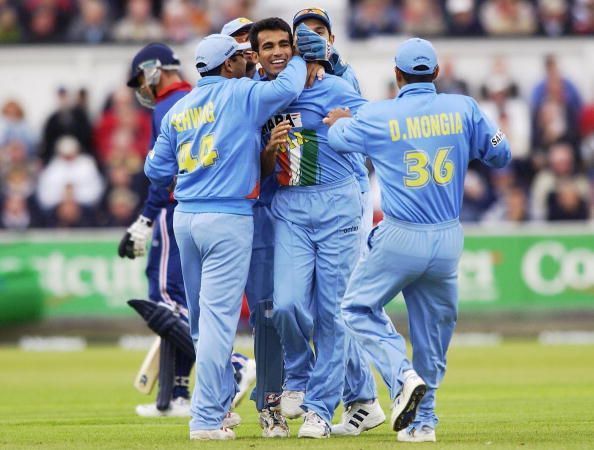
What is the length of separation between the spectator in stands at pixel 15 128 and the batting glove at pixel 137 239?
12147mm

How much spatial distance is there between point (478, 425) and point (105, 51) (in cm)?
1626

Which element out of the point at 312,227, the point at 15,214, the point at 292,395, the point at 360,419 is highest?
the point at 312,227

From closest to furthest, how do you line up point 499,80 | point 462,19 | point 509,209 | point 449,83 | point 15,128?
point 509,209, point 449,83, point 499,80, point 15,128, point 462,19

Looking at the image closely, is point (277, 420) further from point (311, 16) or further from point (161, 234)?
point (161, 234)

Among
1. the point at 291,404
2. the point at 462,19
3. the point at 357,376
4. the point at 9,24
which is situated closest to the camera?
the point at 291,404

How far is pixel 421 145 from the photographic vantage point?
9016mm

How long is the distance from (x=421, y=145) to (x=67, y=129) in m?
15.3

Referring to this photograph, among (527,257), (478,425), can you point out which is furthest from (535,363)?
(478,425)

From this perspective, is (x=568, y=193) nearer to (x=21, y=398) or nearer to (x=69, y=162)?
(x=69, y=162)

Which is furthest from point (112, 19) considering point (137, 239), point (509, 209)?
point (137, 239)

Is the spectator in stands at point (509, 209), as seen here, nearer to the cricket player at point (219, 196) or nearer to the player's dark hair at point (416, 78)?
the cricket player at point (219, 196)

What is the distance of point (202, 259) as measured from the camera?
958 centimetres

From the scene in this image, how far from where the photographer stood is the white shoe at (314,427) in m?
9.61

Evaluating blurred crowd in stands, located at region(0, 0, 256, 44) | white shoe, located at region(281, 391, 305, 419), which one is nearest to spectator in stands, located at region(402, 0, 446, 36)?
blurred crowd in stands, located at region(0, 0, 256, 44)
